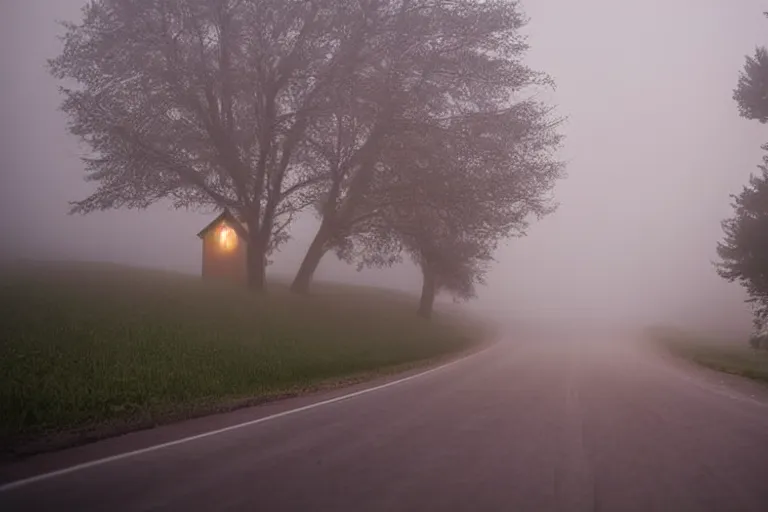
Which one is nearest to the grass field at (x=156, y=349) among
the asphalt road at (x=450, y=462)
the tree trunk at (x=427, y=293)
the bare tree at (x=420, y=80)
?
the asphalt road at (x=450, y=462)

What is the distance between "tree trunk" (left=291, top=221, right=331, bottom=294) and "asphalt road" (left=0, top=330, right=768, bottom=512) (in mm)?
14689

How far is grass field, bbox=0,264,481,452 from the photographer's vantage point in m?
9.56

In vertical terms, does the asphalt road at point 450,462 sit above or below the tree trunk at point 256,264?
below

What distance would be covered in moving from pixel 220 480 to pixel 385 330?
2090cm

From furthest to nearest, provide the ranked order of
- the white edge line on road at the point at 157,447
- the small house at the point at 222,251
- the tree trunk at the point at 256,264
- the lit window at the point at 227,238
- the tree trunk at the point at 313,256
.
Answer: the small house at the point at 222,251, the lit window at the point at 227,238, the tree trunk at the point at 313,256, the tree trunk at the point at 256,264, the white edge line on road at the point at 157,447

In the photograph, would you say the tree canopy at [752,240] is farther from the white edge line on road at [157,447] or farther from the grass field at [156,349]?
the white edge line on road at [157,447]

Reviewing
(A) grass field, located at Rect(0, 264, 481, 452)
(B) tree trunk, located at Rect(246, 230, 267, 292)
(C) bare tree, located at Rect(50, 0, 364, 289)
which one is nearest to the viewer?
(A) grass field, located at Rect(0, 264, 481, 452)

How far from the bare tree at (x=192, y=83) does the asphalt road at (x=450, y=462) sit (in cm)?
1347

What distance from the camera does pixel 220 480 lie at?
6.13 meters

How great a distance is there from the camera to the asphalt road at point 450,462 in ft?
18.7

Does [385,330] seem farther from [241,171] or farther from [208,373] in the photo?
[208,373]

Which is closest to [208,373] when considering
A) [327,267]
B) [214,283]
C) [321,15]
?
[321,15]

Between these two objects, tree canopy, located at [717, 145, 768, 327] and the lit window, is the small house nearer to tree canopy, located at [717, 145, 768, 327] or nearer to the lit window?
the lit window

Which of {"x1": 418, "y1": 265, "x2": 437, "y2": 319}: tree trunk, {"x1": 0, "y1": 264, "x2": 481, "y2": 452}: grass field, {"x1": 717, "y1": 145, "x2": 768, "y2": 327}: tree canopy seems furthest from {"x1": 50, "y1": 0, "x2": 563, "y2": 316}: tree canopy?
{"x1": 418, "y1": 265, "x2": 437, "y2": 319}: tree trunk
